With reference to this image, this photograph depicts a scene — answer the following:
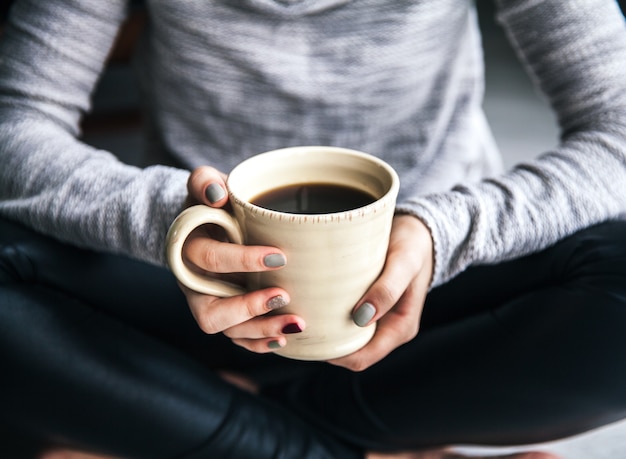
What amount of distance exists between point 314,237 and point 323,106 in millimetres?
413

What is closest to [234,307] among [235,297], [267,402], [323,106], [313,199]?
[235,297]

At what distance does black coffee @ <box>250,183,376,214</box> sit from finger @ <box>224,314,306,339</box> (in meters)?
0.09

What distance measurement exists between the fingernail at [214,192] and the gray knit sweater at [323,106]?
0.38 ft

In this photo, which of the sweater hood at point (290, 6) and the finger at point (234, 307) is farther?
the sweater hood at point (290, 6)

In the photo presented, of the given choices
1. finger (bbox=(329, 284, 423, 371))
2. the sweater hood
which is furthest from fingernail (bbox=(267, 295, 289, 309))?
the sweater hood

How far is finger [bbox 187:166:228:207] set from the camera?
501 mm

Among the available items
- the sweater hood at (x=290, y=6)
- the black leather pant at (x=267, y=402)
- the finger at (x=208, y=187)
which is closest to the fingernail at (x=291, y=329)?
the finger at (x=208, y=187)

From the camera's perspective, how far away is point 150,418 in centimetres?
67

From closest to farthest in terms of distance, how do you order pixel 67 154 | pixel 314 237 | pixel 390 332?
pixel 314 237, pixel 390 332, pixel 67 154

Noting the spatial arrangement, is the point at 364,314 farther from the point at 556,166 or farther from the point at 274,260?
the point at 556,166

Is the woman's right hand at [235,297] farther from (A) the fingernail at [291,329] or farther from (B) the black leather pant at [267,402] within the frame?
(B) the black leather pant at [267,402]

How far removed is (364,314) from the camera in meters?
0.53

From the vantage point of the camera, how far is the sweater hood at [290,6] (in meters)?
0.76

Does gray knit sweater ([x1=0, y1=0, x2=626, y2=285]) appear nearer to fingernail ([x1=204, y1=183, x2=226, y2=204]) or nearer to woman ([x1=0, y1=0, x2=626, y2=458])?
woman ([x1=0, y1=0, x2=626, y2=458])
